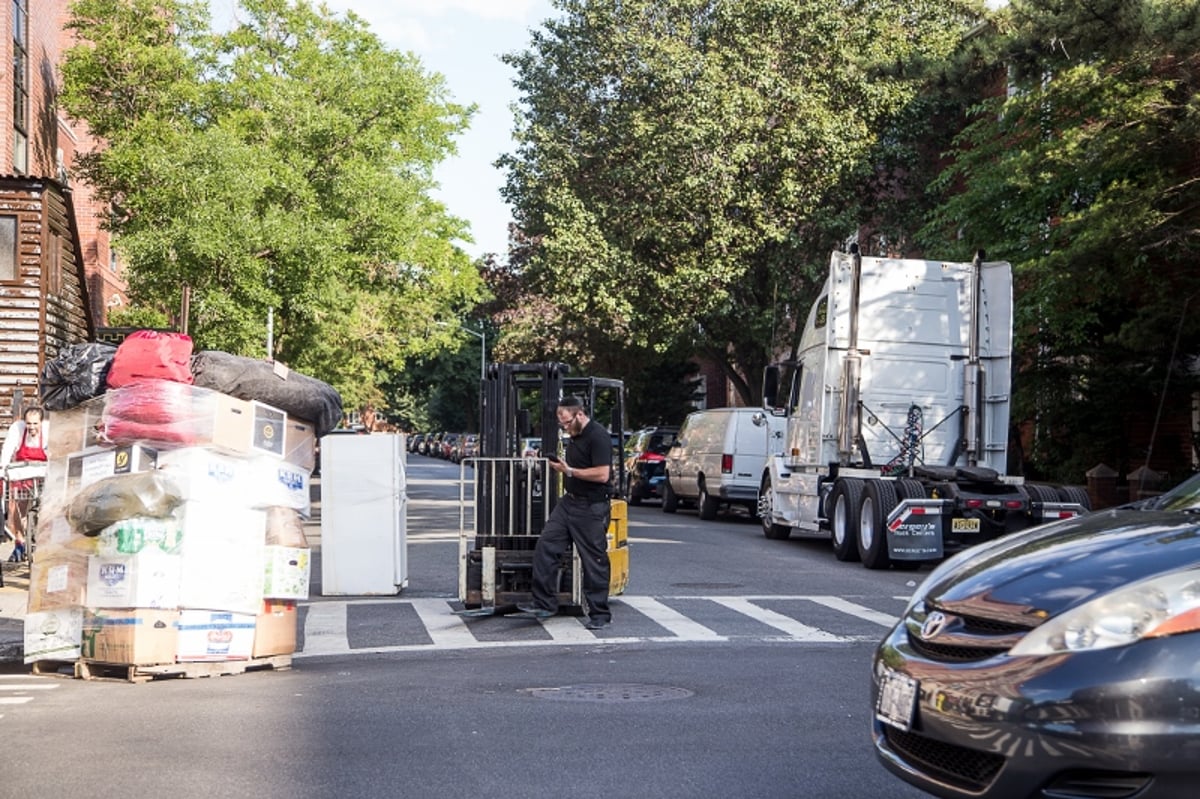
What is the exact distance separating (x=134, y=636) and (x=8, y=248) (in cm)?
1511

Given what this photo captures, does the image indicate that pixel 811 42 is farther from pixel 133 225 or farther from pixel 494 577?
pixel 494 577

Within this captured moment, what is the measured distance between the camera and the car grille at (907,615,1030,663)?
4.55 metres

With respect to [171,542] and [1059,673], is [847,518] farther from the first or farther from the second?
[1059,673]

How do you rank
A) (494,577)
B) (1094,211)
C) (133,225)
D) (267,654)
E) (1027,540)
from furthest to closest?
(133,225), (1094,211), (494,577), (267,654), (1027,540)

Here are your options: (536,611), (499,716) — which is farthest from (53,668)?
(536,611)

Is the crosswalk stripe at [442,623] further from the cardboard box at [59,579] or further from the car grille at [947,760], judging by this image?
the car grille at [947,760]

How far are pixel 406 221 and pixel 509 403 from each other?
19351mm

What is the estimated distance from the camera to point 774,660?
10172 mm

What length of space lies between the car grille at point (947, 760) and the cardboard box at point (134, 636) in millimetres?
5679

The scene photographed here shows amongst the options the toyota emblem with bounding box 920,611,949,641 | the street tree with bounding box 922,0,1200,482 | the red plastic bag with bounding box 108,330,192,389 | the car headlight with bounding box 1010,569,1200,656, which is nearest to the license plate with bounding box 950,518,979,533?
the street tree with bounding box 922,0,1200,482

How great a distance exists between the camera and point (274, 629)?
9922mm

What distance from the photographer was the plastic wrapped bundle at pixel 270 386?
9.97 m

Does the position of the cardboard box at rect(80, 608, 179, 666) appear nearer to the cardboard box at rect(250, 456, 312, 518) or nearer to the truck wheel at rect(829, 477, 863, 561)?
the cardboard box at rect(250, 456, 312, 518)

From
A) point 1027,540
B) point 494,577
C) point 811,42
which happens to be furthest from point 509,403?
point 811,42
